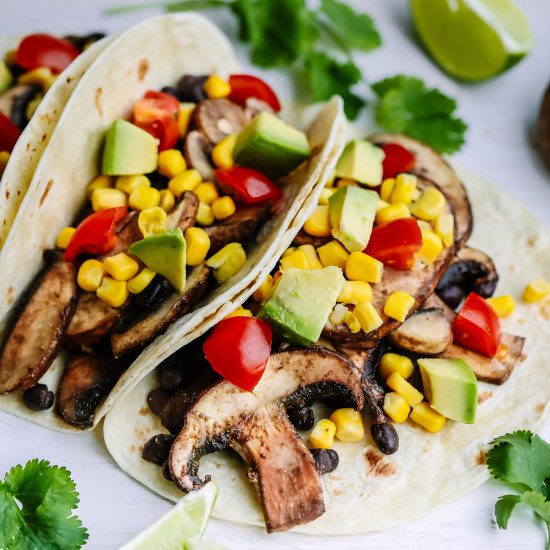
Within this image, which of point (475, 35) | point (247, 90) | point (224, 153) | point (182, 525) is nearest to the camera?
point (182, 525)

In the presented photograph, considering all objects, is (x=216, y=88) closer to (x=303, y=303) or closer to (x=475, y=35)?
(x=303, y=303)

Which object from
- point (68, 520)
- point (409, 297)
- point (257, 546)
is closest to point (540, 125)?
point (409, 297)

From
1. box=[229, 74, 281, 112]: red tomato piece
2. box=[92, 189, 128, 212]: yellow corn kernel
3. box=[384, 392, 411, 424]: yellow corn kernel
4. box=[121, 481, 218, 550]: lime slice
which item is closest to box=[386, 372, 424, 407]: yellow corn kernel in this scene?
box=[384, 392, 411, 424]: yellow corn kernel

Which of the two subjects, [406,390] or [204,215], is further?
[204,215]

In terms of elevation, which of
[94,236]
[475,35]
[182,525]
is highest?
[475,35]

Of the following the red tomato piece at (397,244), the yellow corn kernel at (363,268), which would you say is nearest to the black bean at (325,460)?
the yellow corn kernel at (363,268)

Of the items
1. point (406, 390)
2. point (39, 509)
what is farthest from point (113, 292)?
point (406, 390)

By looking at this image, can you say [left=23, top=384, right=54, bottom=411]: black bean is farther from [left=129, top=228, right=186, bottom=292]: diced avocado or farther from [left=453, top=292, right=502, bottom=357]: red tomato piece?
[left=453, top=292, right=502, bottom=357]: red tomato piece

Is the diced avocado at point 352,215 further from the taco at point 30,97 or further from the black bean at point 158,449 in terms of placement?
the taco at point 30,97
